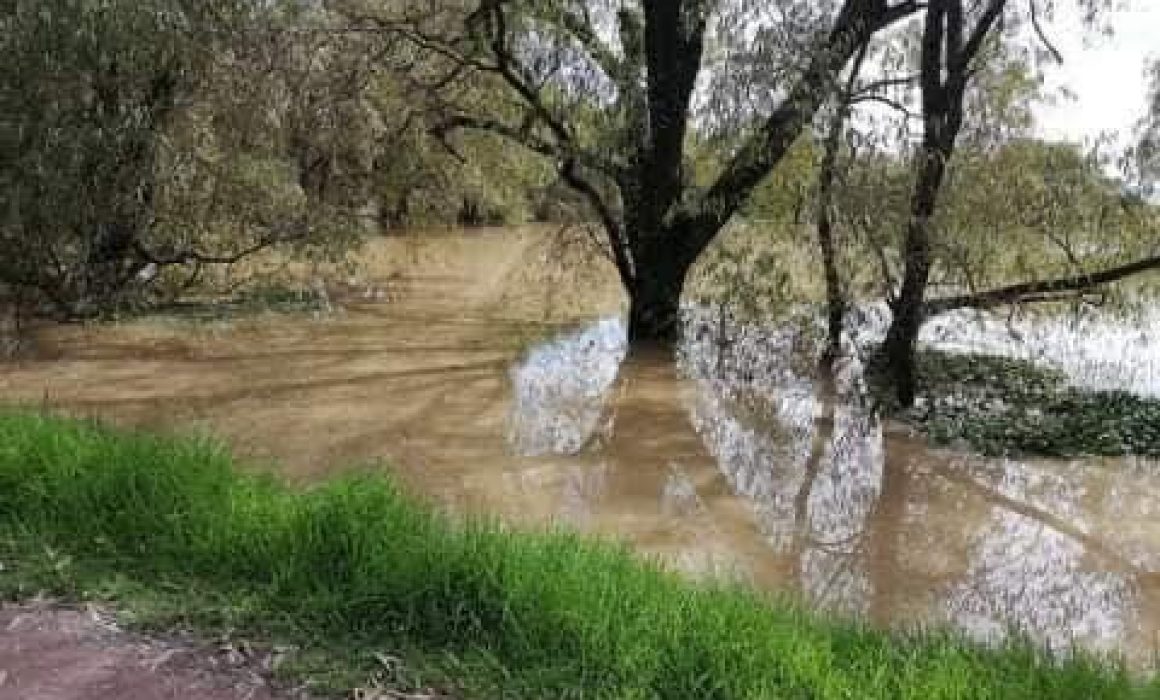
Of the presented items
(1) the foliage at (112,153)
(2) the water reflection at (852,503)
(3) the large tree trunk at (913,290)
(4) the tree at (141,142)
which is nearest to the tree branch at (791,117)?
(3) the large tree trunk at (913,290)

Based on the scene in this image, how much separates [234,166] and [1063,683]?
11750 mm

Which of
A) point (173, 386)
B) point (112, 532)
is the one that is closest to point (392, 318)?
point (173, 386)

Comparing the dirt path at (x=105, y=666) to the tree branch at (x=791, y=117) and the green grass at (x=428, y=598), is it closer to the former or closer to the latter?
the green grass at (x=428, y=598)

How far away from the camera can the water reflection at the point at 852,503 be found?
261 inches

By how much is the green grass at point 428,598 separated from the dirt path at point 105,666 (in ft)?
0.52

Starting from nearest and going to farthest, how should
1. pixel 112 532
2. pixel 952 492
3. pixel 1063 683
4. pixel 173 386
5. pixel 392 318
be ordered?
pixel 1063 683 → pixel 112 532 → pixel 952 492 → pixel 173 386 → pixel 392 318

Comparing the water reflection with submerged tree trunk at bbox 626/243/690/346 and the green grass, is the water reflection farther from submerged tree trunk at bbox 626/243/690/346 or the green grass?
the green grass

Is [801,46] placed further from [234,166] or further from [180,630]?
[180,630]

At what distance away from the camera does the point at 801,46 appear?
11102mm

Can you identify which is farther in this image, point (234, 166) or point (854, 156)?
point (234, 166)

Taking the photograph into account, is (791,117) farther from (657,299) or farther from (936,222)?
(657,299)

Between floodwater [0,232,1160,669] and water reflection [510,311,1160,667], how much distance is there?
0.02 metres

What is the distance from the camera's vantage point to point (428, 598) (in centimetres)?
415

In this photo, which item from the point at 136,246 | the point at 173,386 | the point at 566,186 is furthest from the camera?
the point at 566,186
